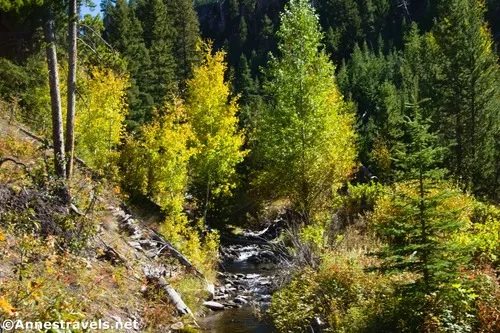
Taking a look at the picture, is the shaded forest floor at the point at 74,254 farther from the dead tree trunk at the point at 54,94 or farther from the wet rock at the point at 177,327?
the dead tree trunk at the point at 54,94

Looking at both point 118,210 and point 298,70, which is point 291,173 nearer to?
point 298,70

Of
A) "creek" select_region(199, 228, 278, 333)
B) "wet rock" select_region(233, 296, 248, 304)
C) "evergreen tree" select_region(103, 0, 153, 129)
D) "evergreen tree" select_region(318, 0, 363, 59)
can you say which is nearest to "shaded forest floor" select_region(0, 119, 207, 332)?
"creek" select_region(199, 228, 278, 333)

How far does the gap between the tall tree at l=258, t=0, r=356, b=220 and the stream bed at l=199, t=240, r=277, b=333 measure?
272 cm

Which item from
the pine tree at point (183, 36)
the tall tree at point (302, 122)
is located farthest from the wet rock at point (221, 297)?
the pine tree at point (183, 36)

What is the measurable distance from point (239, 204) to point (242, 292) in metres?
13.9

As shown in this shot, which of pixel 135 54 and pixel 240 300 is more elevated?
pixel 135 54

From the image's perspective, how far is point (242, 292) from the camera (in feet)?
59.2

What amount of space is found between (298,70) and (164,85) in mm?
28288

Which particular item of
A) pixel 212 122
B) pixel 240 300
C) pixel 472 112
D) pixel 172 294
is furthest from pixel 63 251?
pixel 472 112

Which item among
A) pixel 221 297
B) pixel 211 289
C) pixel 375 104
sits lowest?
pixel 221 297

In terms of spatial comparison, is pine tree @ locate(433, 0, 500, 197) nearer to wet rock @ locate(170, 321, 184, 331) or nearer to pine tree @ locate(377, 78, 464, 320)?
pine tree @ locate(377, 78, 464, 320)

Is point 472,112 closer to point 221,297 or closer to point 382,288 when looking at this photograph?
point 221,297

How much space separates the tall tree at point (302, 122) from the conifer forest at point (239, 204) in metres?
0.05

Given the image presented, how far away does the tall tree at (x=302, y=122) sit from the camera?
15906 mm
